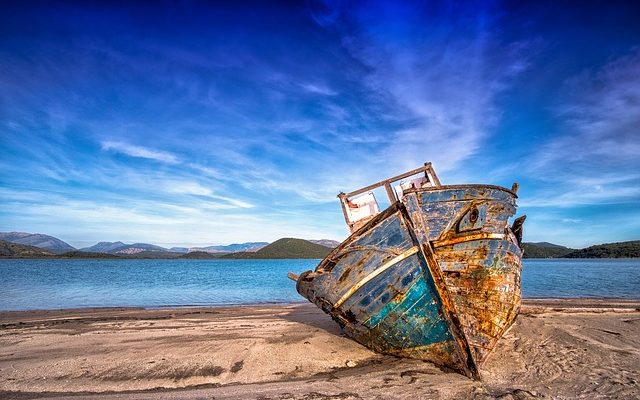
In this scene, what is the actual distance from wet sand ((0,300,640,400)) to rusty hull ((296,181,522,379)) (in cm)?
50

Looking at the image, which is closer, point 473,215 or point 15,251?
point 473,215

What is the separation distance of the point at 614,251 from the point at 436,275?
14331 centimetres

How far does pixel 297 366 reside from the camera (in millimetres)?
6281

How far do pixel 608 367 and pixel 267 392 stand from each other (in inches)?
212

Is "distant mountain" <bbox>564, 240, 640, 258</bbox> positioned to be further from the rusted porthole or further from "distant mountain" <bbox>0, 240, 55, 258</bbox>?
"distant mountain" <bbox>0, 240, 55, 258</bbox>

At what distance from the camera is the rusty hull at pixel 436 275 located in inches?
215

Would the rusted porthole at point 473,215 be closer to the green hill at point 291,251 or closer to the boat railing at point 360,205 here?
the boat railing at point 360,205

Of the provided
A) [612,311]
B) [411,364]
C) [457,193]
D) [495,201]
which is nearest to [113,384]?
[411,364]

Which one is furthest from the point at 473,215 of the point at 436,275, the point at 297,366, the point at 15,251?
the point at 15,251

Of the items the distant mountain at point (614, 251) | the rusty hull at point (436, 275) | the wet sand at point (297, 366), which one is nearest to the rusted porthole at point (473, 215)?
the rusty hull at point (436, 275)

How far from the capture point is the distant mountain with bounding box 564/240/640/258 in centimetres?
10628

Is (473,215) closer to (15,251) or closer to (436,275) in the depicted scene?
(436,275)

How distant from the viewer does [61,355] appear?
288 inches

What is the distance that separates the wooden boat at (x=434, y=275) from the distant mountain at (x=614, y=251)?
5216 inches
